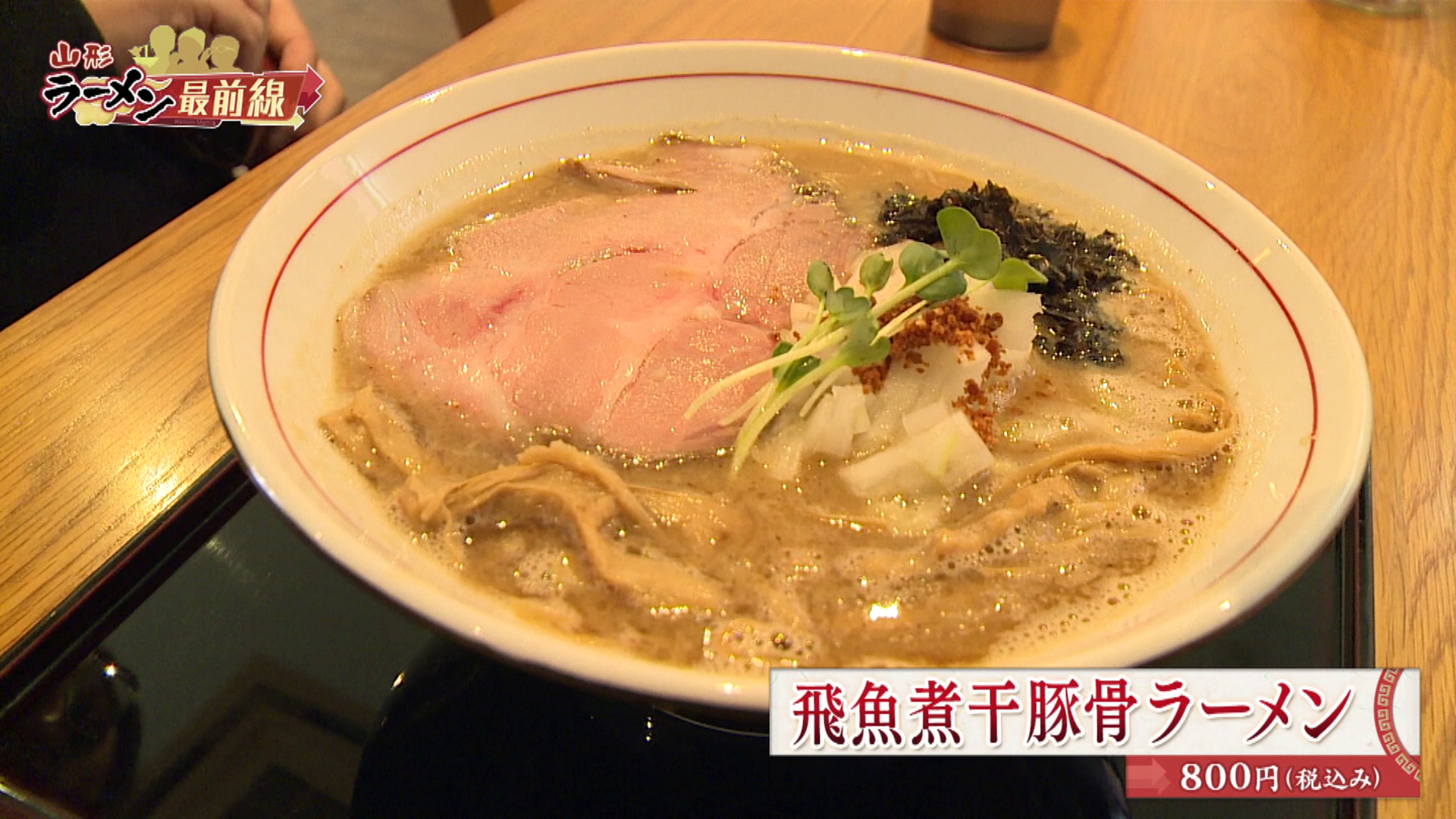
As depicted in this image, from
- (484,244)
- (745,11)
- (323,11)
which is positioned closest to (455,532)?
(484,244)

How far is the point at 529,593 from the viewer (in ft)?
2.80

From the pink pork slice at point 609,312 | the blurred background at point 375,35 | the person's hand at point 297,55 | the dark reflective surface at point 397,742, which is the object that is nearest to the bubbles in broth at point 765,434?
the pink pork slice at point 609,312

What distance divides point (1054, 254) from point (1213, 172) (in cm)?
71

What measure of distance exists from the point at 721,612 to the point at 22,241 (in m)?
1.69

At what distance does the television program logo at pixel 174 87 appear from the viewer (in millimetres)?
1768

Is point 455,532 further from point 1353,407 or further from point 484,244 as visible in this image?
point 1353,407

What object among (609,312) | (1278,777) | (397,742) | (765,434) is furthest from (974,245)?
(397,742)

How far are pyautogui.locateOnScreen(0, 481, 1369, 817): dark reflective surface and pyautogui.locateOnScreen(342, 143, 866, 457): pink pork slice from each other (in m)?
0.29

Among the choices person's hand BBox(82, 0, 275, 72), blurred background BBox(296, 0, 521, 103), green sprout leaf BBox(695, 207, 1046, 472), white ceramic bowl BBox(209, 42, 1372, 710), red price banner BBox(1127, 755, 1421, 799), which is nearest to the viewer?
white ceramic bowl BBox(209, 42, 1372, 710)

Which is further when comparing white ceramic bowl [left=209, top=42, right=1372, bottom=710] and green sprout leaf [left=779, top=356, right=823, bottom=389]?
green sprout leaf [left=779, top=356, right=823, bottom=389]

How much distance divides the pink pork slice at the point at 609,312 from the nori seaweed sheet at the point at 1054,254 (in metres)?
0.10

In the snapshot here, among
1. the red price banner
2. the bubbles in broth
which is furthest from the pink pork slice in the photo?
the red price banner

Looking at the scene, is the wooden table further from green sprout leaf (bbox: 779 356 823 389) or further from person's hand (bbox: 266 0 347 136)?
green sprout leaf (bbox: 779 356 823 389)

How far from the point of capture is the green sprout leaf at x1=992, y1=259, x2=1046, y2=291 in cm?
107
